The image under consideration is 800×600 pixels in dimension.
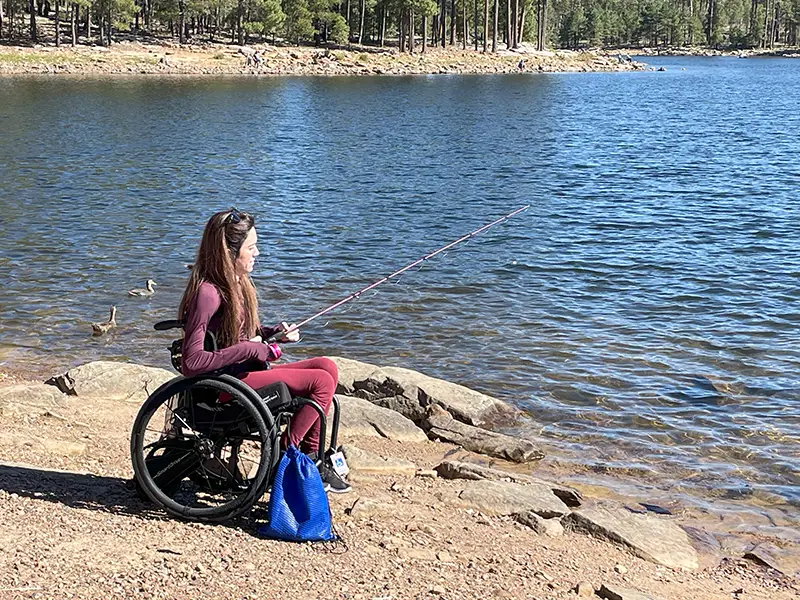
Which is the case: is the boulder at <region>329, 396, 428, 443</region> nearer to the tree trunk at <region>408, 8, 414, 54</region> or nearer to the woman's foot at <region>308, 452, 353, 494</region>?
the woman's foot at <region>308, 452, 353, 494</region>

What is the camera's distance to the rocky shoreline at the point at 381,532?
193 inches

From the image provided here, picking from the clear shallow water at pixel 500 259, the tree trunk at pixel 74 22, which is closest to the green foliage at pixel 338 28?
the tree trunk at pixel 74 22

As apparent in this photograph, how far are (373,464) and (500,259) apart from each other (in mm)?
10928

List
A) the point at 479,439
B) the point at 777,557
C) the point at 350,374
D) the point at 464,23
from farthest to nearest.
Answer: the point at 464,23, the point at 350,374, the point at 479,439, the point at 777,557

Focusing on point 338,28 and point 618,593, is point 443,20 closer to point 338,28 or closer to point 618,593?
point 338,28

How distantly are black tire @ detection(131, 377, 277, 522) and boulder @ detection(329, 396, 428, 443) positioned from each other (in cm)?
274

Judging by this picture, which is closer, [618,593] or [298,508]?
[618,593]

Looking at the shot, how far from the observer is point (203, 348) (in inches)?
221

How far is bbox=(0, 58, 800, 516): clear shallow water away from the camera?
10.5 metres

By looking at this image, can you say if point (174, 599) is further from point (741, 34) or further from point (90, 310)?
point (741, 34)

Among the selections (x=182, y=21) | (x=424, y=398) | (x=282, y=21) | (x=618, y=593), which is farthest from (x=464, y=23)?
(x=618, y=593)

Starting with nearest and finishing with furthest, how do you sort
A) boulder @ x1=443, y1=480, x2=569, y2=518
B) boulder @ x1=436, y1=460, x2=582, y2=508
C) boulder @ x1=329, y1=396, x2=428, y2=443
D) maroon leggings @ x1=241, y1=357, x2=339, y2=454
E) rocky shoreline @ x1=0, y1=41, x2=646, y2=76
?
maroon leggings @ x1=241, y1=357, x2=339, y2=454 < boulder @ x1=443, y1=480, x2=569, y2=518 < boulder @ x1=436, y1=460, x2=582, y2=508 < boulder @ x1=329, y1=396, x2=428, y2=443 < rocky shoreline @ x1=0, y1=41, x2=646, y2=76

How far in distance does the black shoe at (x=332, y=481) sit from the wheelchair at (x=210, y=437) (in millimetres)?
274

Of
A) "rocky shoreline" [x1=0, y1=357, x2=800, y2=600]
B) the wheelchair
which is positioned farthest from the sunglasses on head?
"rocky shoreline" [x1=0, y1=357, x2=800, y2=600]
